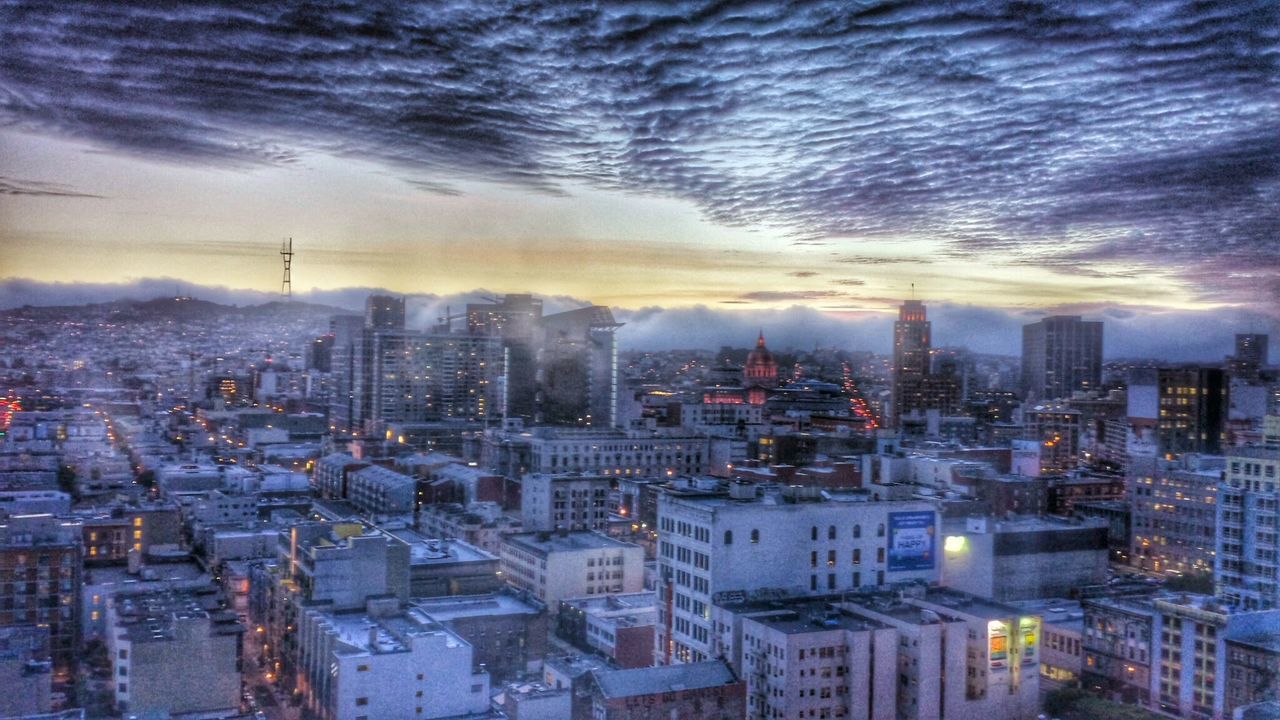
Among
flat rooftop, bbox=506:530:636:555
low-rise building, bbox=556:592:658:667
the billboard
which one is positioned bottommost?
low-rise building, bbox=556:592:658:667

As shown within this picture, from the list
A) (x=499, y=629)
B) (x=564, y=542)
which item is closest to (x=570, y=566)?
(x=564, y=542)

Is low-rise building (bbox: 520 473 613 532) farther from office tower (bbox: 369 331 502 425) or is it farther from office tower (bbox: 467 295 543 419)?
office tower (bbox: 369 331 502 425)

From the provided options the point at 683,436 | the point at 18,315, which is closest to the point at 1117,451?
the point at 683,436

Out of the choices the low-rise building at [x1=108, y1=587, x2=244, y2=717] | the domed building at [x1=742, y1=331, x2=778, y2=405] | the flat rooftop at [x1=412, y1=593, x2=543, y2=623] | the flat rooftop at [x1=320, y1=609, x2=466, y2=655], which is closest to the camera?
the low-rise building at [x1=108, y1=587, x2=244, y2=717]

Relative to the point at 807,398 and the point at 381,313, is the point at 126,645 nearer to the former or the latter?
the point at 381,313

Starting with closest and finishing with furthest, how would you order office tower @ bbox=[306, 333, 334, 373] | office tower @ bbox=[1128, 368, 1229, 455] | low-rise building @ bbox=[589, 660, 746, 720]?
1. low-rise building @ bbox=[589, 660, 746, 720]
2. office tower @ bbox=[1128, 368, 1229, 455]
3. office tower @ bbox=[306, 333, 334, 373]

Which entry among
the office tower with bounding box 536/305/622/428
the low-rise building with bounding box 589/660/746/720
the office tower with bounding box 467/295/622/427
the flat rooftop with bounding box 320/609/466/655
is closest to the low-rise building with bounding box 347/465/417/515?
the office tower with bounding box 467/295/622/427
